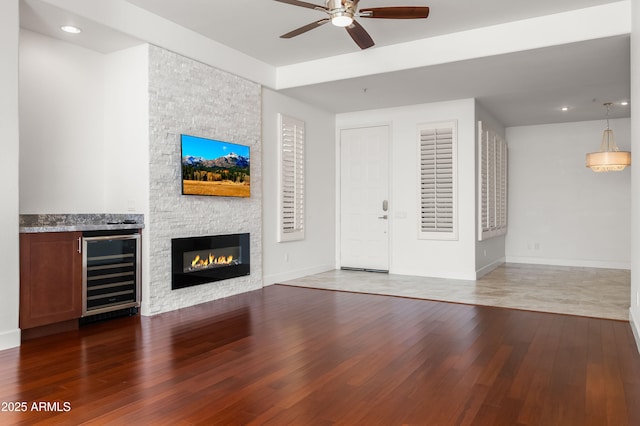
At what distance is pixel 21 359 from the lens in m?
3.36

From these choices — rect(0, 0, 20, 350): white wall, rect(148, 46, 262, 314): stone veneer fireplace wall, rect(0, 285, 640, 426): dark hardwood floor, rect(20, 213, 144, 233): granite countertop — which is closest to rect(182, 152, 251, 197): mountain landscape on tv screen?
rect(148, 46, 262, 314): stone veneer fireplace wall

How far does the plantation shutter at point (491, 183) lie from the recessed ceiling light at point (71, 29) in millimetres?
5635

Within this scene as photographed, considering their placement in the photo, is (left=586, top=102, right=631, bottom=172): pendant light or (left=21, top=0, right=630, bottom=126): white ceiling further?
(left=586, top=102, right=631, bottom=172): pendant light

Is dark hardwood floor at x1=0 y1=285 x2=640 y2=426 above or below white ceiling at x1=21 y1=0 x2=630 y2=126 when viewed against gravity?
below

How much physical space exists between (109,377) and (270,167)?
4.09m

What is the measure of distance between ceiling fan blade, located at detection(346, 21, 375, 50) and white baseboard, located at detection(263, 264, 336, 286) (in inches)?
140

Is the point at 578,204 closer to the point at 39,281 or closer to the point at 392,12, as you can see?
the point at 392,12

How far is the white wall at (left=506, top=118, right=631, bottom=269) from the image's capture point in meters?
8.52

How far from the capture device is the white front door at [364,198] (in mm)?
7879

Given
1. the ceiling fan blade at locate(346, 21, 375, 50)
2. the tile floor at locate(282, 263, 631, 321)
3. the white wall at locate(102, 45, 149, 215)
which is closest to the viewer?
the ceiling fan blade at locate(346, 21, 375, 50)

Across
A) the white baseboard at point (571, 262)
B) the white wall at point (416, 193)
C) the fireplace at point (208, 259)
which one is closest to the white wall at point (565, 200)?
the white baseboard at point (571, 262)

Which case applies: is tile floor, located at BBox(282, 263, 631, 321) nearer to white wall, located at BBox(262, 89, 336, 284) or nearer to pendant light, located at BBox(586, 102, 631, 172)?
white wall, located at BBox(262, 89, 336, 284)

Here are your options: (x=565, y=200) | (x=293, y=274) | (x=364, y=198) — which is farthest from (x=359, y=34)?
(x=565, y=200)

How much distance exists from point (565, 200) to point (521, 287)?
3514 mm
